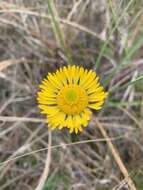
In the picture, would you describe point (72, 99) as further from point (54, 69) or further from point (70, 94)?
point (54, 69)

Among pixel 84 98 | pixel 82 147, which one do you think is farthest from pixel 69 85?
pixel 82 147

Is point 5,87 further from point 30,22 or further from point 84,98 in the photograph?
point 84,98

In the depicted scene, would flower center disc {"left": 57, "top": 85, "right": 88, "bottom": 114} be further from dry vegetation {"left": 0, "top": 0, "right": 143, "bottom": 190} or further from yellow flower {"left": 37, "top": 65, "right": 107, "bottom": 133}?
dry vegetation {"left": 0, "top": 0, "right": 143, "bottom": 190}

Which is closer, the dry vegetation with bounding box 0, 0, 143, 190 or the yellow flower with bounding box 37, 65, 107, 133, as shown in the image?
the yellow flower with bounding box 37, 65, 107, 133

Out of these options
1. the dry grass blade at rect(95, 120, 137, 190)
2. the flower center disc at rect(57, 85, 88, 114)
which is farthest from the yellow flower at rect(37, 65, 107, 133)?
the dry grass blade at rect(95, 120, 137, 190)

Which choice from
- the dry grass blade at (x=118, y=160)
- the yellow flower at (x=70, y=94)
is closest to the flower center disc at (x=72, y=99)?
the yellow flower at (x=70, y=94)

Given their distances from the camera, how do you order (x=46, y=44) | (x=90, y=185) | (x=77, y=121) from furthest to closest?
(x=46, y=44) < (x=90, y=185) < (x=77, y=121)

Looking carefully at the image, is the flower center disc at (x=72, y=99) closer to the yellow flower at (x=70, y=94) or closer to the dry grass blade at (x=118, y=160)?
Answer: the yellow flower at (x=70, y=94)

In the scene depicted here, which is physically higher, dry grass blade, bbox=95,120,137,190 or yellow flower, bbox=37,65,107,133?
yellow flower, bbox=37,65,107,133
